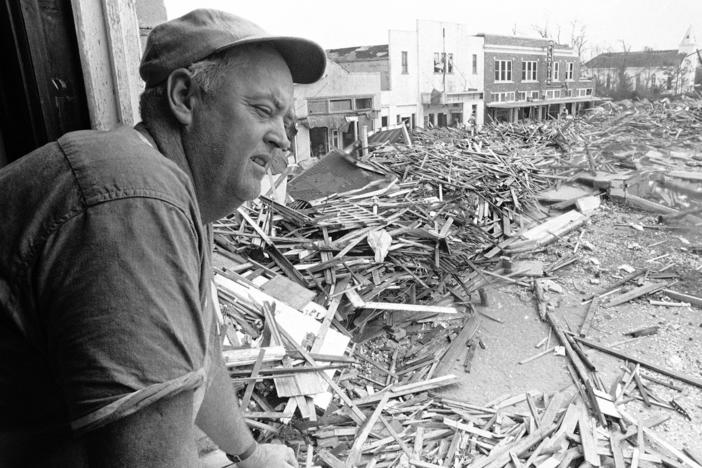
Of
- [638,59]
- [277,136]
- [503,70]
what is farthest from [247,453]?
[638,59]

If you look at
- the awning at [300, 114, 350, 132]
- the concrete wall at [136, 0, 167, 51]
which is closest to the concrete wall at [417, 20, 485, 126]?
the awning at [300, 114, 350, 132]

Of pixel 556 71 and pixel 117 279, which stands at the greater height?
pixel 556 71

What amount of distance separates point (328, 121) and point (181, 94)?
25827mm

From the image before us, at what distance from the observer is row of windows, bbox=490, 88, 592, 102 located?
40.7 metres

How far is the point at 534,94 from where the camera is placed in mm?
43656

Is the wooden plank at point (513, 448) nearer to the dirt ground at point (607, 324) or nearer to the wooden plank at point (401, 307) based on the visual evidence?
the dirt ground at point (607, 324)

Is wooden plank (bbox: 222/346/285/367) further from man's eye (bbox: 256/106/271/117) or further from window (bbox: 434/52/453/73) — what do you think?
window (bbox: 434/52/453/73)

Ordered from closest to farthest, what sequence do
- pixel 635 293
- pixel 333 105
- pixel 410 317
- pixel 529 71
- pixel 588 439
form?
pixel 588 439, pixel 410 317, pixel 635 293, pixel 333 105, pixel 529 71

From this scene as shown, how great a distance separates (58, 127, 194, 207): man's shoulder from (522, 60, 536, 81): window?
151 ft

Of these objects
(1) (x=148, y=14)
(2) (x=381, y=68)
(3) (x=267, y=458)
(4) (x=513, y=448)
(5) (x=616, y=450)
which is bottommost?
(5) (x=616, y=450)

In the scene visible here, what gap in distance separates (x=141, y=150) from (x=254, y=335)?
500 centimetres

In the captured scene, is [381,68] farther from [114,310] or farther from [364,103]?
[114,310]

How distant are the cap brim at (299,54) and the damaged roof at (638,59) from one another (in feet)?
236

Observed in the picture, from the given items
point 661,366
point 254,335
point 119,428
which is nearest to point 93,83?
point 119,428
